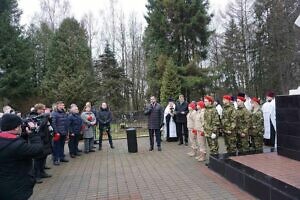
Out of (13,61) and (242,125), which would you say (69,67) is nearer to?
(13,61)

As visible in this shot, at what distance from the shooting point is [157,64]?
1208 inches

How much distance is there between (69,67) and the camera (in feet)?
100

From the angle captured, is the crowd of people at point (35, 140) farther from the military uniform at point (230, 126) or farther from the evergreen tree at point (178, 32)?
the evergreen tree at point (178, 32)

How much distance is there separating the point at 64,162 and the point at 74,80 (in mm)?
17795

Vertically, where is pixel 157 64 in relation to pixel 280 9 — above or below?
below

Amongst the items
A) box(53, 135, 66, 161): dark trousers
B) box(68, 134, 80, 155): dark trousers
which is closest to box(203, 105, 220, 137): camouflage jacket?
box(53, 135, 66, 161): dark trousers

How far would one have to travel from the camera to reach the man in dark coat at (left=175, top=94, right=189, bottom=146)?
13.9 metres

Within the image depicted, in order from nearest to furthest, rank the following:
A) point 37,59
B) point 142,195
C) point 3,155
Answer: point 3,155 < point 142,195 < point 37,59

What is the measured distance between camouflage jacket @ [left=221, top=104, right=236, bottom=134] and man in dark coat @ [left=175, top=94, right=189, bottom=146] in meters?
4.45

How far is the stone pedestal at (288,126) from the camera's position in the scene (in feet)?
26.1

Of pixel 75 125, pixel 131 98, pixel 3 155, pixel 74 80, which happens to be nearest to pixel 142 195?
pixel 3 155

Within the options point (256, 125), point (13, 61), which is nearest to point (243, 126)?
point (256, 125)

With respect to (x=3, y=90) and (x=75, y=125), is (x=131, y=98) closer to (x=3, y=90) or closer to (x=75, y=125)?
(x=3, y=90)

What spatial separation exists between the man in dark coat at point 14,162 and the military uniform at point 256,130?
6368mm
